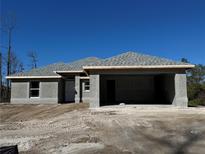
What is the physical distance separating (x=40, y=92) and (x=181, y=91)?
551 inches

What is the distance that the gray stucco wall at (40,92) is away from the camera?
2223 cm

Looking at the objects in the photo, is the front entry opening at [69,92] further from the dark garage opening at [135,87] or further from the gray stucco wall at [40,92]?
the dark garage opening at [135,87]

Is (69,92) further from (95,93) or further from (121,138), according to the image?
(121,138)

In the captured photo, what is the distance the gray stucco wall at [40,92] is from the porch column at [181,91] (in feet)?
39.7

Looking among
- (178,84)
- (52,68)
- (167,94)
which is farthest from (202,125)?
(52,68)

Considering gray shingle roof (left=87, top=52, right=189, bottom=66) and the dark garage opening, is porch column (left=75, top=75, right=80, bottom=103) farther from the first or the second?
gray shingle roof (left=87, top=52, right=189, bottom=66)

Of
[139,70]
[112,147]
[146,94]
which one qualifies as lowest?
[112,147]

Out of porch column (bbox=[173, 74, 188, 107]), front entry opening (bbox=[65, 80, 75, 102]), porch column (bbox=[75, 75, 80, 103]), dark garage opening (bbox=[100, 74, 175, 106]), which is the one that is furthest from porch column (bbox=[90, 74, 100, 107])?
front entry opening (bbox=[65, 80, 75, 102])

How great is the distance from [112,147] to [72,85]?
18.2 meters

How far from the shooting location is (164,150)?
5984mm

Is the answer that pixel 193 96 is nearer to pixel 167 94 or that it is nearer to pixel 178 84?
pixel 167 94

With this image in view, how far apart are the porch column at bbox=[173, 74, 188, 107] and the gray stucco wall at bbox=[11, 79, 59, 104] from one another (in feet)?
39.7

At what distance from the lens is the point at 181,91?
15039 millimetres

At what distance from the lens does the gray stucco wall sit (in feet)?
72.9
